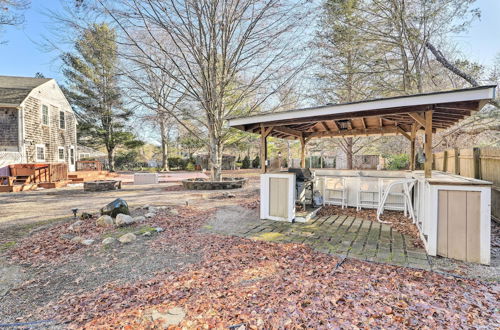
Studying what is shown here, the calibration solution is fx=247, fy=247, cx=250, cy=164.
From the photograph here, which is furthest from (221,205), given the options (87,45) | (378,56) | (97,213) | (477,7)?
(477,7)

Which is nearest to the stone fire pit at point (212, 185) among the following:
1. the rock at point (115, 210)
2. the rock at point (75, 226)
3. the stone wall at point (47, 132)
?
the rock at point (115, 210)

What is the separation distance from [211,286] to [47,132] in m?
17.3

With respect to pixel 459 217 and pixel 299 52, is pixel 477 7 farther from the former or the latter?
pixel 459 217

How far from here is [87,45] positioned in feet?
30.7

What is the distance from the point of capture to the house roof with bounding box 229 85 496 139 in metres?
3.41

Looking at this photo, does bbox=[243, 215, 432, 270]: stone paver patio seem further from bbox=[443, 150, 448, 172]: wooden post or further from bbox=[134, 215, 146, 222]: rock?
bbox=[443, 150, 448, 172]: wooden post

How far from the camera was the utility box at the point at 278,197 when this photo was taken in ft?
16.0

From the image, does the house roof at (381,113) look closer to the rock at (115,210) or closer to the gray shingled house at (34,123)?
the rock at (115,210)

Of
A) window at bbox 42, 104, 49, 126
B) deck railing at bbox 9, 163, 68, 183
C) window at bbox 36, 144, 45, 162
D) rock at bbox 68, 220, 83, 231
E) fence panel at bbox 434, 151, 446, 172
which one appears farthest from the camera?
window at bbox 42, 104, 49, 126

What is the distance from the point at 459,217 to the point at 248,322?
295cm

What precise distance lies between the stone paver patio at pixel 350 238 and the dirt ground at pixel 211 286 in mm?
233

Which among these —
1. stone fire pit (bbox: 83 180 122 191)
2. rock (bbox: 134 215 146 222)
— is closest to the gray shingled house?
stone fire pit (bbox: 83 180 122 191)

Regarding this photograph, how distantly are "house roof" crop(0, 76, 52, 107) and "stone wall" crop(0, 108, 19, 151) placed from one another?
482mm

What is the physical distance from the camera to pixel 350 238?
3928mm
